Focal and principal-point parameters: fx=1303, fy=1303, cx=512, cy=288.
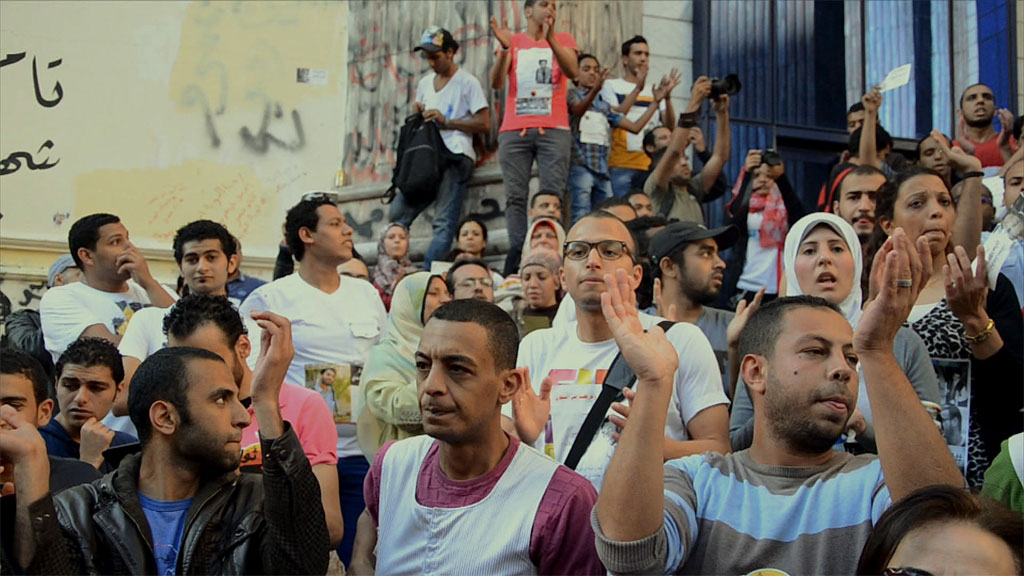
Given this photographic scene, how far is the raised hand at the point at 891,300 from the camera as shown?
10.6 feet

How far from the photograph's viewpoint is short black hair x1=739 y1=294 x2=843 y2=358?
146 inches

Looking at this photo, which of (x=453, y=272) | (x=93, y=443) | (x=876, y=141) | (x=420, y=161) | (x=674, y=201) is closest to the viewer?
(x=93, y=443)

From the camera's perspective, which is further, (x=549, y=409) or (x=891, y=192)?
(x=891, y=192)

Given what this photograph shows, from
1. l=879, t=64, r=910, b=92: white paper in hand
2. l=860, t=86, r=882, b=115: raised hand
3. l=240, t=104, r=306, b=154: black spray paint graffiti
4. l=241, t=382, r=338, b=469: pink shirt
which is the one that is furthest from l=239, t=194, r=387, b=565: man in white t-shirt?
l=240, t=104, r=306, b=154: black spray paint graffiti

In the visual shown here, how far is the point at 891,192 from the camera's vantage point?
5.54m

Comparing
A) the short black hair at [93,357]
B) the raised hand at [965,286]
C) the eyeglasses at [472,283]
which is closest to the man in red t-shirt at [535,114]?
the eyeglasses at [472,283]

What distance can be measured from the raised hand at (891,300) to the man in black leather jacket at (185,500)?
5.29 ft

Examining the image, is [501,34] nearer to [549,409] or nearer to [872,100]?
[872,100]

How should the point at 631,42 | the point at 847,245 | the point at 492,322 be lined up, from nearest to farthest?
1. the point at 492,322
2. the point at 847,245
3. the point at 631,42

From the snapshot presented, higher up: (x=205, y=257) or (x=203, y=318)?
(x=205, y=257)

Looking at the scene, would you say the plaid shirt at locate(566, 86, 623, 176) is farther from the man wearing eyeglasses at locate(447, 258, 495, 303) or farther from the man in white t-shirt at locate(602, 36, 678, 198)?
the man wearing eyeglasses at locate(447, 258, 495, 303)

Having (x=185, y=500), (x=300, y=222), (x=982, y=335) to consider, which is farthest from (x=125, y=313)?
(x=982, y=335)

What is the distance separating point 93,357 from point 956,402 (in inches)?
134

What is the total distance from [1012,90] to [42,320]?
30.1ft
